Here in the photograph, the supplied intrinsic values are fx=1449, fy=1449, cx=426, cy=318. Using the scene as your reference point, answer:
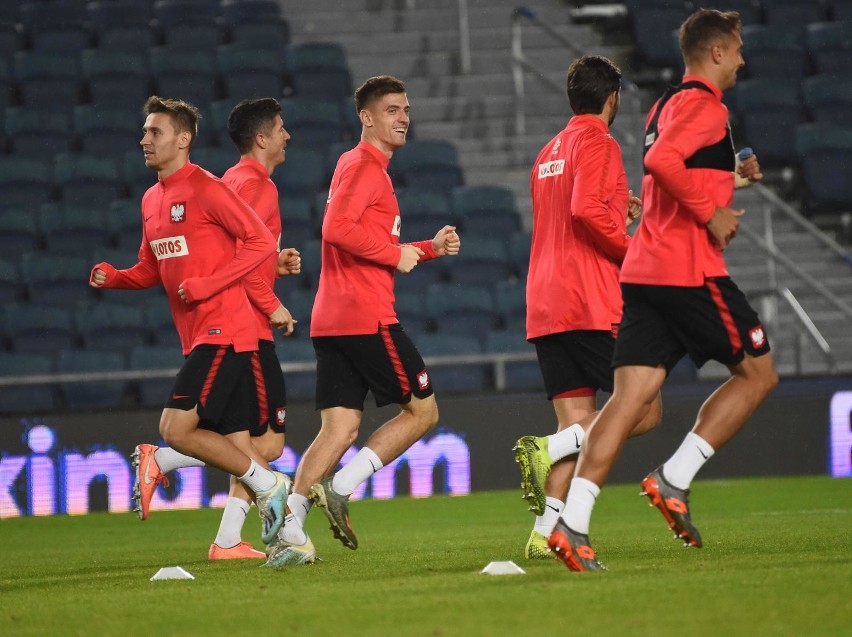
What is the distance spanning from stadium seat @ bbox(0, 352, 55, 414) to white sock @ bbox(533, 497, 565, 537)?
622 centimetres

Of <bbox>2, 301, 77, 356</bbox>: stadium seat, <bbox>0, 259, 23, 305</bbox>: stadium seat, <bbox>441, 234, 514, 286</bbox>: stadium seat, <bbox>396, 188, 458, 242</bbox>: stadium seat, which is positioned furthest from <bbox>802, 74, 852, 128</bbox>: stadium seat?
<bbox>0, 259, 23, 305</bbox>: stadium seat

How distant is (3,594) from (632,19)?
12.4 metres

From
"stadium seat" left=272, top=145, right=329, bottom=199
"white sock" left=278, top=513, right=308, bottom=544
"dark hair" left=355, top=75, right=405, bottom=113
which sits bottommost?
"white sock" left=278, top=513, right=308, bottom=544

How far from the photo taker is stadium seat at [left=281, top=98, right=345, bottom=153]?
1528 cm

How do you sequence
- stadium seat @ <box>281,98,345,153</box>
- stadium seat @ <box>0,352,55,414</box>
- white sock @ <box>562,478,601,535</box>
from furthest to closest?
stadium seat @ <box>281,98,345,153</box>
stadium seat @ <box>0,352,55,414</box>
white sock @ <box>562,478,601,535</box>

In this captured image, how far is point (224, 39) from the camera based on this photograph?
1684 centimetres

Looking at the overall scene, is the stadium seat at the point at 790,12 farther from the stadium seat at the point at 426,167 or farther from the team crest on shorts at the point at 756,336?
the team crest on shorts at the point at 756,336

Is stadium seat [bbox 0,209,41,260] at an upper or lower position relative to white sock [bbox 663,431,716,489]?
upper

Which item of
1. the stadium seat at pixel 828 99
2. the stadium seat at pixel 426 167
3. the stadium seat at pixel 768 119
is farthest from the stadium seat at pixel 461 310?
the stadium seat at pixel 828 99

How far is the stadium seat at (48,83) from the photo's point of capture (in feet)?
52.1

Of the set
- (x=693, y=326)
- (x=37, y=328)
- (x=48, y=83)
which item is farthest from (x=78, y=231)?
(x=693, y=326)

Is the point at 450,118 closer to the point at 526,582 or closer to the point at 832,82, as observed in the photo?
the point at 832,82

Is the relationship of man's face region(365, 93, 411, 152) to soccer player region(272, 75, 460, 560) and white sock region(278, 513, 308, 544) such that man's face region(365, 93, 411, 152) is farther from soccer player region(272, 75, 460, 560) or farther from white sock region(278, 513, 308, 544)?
white sock region(278, 513, 308, 544)

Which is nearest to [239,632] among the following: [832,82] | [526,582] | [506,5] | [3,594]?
[526,582]
